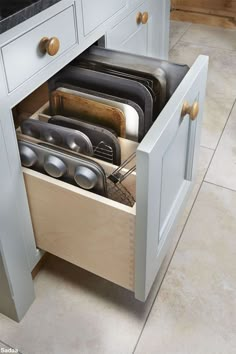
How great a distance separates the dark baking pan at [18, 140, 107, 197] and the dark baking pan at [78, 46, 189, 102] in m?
0.31

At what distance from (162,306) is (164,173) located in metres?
0.43

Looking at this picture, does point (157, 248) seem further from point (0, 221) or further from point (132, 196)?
point (0, 221)

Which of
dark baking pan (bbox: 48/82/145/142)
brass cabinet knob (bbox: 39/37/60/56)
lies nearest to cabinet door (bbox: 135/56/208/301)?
dark baking pan (bbox: 48/82/145/142)

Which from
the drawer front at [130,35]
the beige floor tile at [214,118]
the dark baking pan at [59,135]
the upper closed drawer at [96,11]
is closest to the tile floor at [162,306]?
the beige floor tile at [214,118]

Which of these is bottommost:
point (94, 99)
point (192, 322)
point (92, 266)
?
point (192, 322)

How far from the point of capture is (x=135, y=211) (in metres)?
0.79

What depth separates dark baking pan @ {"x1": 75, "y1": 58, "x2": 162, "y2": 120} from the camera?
101cm

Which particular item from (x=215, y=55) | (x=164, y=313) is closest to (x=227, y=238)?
(x=164, y=313)

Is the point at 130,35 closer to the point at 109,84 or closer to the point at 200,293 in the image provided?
the point at 109,84

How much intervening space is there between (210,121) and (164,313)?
952 millimetres

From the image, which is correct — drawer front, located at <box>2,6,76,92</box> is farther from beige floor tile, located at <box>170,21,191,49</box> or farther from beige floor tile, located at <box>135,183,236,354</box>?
beige floor tile, located at <box>170,21,191,49</box>

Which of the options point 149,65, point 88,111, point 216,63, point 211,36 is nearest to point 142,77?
point 149,65

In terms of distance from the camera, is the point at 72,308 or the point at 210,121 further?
the point at 210,121

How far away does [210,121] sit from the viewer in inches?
70.2
